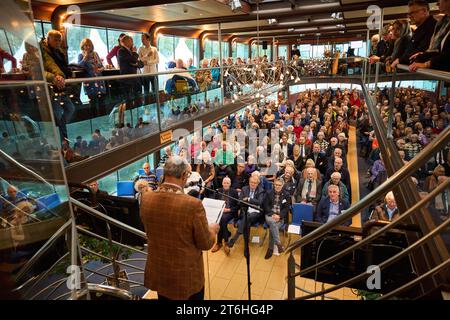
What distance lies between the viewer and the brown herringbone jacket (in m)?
2.03

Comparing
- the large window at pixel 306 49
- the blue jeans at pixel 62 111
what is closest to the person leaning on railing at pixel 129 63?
the blue jeans at pixel 62 111

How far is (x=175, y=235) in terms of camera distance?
2.05 metres

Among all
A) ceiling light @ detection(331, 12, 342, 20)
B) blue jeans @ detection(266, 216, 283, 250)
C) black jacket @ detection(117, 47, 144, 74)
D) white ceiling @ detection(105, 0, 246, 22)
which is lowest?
blue jeans @ detection(266, 216, 283, 250)

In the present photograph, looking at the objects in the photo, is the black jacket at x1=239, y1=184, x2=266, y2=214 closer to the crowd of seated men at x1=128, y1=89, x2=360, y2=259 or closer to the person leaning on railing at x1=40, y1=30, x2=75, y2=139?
the crowd of seated men at x1=128, y1=89, x2=360, y2=259

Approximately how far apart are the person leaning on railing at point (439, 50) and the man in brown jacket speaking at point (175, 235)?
220 cm

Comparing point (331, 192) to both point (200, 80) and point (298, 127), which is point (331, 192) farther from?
point (298, 127)

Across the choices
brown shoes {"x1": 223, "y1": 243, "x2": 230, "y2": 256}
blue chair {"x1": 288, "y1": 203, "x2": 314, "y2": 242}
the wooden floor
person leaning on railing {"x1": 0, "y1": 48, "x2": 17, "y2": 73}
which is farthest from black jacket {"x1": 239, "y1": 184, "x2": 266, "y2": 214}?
person leaning on railing {"x1": 0, "y1": 48, "x2": 17, "y2": 73}

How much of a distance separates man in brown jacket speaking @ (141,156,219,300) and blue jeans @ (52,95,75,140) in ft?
8.34

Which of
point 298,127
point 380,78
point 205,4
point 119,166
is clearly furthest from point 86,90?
point 298,127

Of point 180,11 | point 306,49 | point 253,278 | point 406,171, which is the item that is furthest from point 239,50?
point 406,171

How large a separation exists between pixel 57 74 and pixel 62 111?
48 cm

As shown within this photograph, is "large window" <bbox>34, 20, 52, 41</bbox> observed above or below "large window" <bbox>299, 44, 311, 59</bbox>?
below

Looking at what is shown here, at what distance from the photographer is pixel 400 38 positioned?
13.2 feet
